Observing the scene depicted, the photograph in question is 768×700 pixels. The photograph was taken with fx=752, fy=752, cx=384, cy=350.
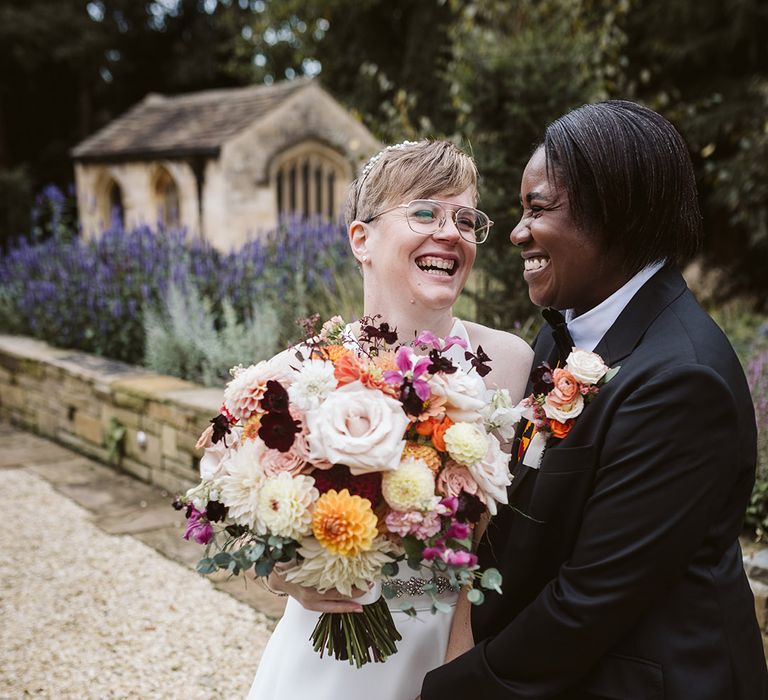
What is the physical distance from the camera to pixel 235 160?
1224 cm

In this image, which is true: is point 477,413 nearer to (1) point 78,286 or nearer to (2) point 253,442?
(2) point 253,442

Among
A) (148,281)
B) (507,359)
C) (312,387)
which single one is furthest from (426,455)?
(148,281)

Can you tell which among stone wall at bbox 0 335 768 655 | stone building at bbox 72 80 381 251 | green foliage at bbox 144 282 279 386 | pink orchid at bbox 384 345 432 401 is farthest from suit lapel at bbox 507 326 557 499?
stone building at bbox 72 80 381 251

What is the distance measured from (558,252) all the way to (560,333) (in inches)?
7.9

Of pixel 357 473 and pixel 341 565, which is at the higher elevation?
pixel 357 473

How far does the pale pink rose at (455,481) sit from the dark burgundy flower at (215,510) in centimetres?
43

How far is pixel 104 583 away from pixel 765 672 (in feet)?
11.1

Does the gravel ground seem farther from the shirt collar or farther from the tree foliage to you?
the tree foliage

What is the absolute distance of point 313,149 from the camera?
13227 millimetres

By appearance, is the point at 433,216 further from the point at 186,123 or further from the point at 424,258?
the point at 186,123

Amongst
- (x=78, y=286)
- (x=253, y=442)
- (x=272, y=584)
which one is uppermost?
(x=253, y=442)

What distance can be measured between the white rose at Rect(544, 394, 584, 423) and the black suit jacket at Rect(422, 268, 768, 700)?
2 cm

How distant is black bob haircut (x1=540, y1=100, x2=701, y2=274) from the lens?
141cm

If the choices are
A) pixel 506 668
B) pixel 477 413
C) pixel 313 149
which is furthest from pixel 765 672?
pixel 313 149
